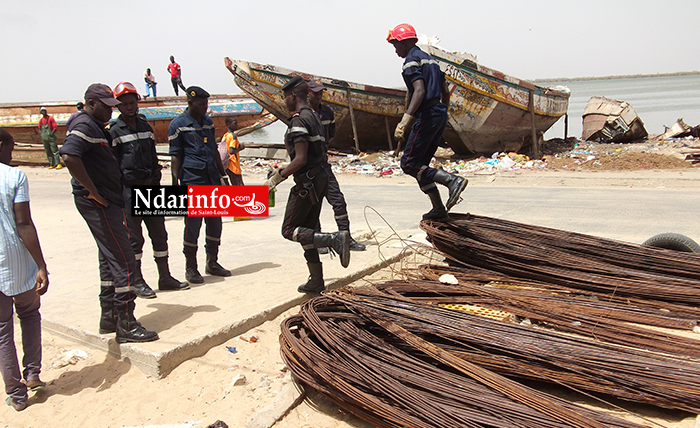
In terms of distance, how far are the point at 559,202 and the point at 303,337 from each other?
6.65 metres

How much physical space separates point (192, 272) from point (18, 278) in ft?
6.82

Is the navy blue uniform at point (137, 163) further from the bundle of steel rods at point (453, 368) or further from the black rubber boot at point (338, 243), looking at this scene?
the bundle of steel rods at point (453, 368)

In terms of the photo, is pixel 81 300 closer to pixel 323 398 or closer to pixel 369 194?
pixel 323 398

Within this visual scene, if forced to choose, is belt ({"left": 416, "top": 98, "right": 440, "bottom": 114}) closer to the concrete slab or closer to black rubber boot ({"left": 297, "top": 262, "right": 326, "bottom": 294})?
the concrete slab

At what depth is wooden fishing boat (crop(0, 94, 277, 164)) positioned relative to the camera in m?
20.5

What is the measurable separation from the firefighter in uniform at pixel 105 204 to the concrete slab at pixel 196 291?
27 centimetres

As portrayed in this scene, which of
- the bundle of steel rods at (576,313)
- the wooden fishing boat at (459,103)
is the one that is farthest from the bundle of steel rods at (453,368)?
the wooden fishing boat at (459,103)

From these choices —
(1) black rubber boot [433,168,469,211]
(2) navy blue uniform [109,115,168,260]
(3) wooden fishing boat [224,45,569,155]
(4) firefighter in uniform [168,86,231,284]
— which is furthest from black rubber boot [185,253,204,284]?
(3) wooden fishing boat [224,45,569,155]

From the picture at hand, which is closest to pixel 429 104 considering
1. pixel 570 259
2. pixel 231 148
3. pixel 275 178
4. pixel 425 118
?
pixel 425 118

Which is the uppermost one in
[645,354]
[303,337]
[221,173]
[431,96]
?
[431,96]

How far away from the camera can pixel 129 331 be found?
348cm

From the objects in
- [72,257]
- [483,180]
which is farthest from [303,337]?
[483,180]

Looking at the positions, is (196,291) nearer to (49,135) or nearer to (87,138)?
(87,138)

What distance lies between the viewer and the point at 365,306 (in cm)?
315
